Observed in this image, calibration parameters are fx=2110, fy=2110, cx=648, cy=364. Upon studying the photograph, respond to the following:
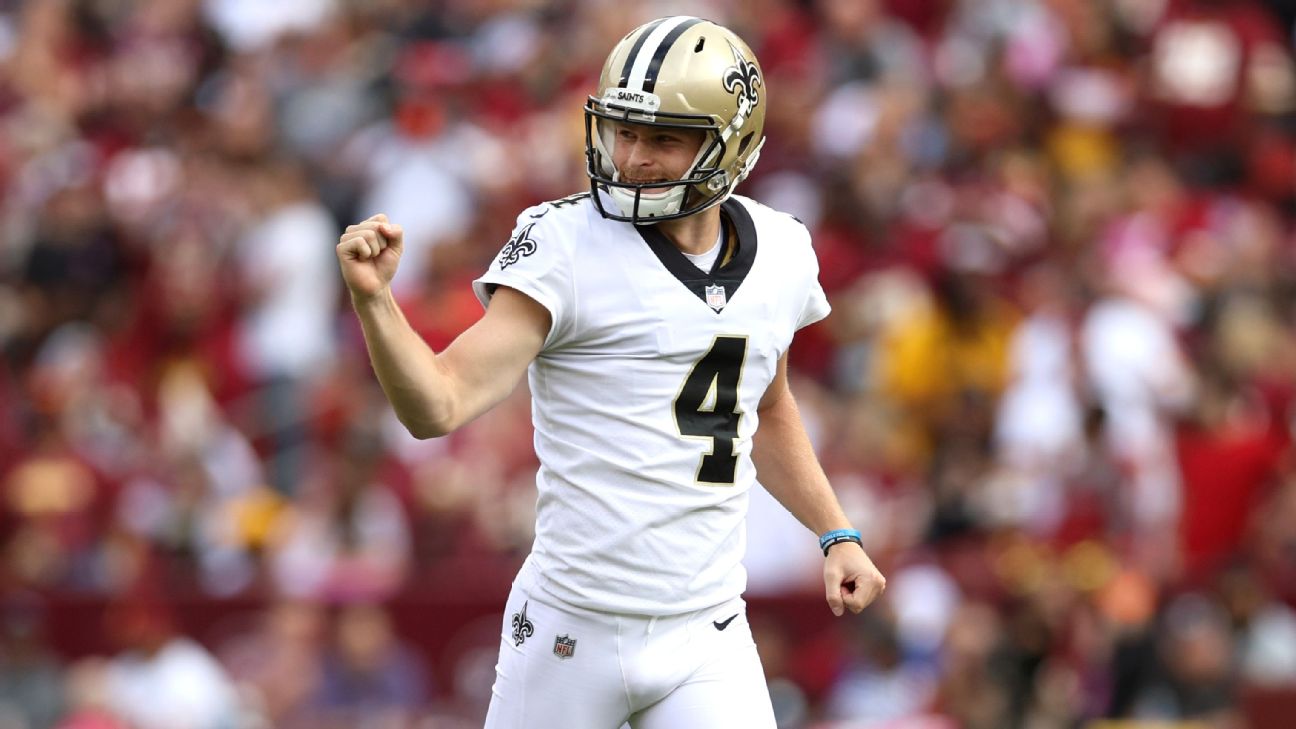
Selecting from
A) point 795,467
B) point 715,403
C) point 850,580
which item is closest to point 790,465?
point 795,467

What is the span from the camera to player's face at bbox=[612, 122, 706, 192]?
14.2 feet

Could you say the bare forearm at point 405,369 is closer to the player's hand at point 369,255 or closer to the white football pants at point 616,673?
the player's hand at point 369,255

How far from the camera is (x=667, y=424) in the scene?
14.1 feet

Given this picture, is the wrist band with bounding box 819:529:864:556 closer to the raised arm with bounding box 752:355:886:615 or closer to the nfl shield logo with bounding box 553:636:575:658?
the raised arm with bounding box 752:355:886:615

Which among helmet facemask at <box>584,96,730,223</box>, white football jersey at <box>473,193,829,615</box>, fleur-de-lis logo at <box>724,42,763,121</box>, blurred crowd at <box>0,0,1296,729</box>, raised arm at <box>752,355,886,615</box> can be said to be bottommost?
blurred crowd at <box>0,0,1296,729</box>

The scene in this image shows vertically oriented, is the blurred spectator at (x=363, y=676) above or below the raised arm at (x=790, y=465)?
below

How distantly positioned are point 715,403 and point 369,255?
2.95ft

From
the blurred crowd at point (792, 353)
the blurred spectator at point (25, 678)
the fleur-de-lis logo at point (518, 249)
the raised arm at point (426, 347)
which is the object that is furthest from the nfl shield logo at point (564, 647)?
the blurred spectator at point (25, 678)

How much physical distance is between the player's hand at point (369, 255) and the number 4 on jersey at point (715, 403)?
75 centimetres

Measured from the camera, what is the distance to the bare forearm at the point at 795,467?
15.5ft

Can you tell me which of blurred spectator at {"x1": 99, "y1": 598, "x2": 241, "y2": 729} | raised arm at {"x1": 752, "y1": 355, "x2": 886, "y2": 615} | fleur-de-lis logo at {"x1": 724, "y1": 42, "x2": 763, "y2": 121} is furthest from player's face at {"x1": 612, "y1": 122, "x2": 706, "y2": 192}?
blurred spectator at {"x1": 99, "y1": 598, "x2": 241, "y2": 729}

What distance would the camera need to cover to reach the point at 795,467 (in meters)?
4.73

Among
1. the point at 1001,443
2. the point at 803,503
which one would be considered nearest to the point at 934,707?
the point at 1001,443

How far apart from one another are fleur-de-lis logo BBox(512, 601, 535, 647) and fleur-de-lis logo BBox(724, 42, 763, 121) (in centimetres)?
114
